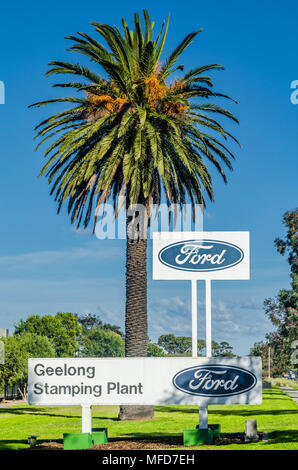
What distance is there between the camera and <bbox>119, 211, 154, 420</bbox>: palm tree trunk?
30766 millimetres

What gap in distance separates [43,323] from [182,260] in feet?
238

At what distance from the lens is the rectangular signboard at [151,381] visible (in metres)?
21.9

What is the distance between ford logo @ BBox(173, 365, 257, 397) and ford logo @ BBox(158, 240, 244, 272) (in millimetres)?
4268

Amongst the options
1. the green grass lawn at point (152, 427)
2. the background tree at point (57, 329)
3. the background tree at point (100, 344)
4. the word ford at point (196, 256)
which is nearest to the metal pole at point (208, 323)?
the word ford at point (196, 256)

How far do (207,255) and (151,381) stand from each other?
216 inches

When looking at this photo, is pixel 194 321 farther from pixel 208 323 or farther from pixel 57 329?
pixel 57 329

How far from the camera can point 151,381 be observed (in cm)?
2198

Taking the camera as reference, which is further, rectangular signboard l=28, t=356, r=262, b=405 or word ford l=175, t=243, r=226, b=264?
word ford l=175, t=243, r=226, b=264

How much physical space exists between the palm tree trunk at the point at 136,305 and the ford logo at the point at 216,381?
874 centimetres

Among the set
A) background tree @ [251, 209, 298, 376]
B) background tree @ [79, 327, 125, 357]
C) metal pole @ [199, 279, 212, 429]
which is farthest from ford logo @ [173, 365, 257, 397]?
background tree @ [79, 327, 125, 357]

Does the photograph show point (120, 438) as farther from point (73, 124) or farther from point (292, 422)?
point (73, 124)

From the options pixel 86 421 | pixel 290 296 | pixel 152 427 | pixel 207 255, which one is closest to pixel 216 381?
pixel 86 421

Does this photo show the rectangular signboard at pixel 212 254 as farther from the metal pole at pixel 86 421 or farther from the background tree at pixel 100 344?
the background tree at pixel 100 344

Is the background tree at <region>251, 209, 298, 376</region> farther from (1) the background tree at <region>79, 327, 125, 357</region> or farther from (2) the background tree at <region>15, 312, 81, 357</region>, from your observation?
(1) the background tree at <region>79, 327, 125, 357</region>
